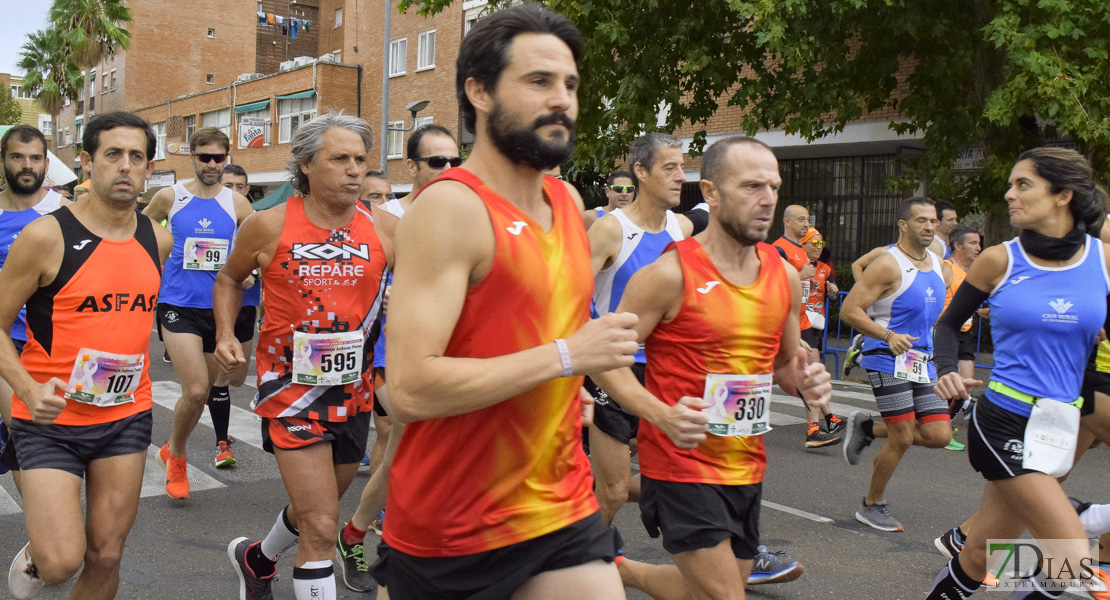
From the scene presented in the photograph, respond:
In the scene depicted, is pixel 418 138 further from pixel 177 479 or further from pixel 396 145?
pixel 396 145

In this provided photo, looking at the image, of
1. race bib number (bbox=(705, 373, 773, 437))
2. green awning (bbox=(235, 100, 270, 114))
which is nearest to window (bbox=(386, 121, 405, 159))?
green awning (bbox=(235, 100, 270, 114))

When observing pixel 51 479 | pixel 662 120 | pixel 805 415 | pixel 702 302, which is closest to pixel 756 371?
pixel 702 302

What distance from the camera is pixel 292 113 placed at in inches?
1544

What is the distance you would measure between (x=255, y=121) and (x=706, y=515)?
135ft

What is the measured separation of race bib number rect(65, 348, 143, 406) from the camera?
3.66 meters

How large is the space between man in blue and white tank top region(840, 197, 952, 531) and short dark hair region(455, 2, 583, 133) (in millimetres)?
4287

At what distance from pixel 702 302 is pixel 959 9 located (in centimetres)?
1216

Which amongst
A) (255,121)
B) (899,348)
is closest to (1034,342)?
(899,348)

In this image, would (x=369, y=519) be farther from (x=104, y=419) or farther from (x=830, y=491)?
(x=830, y=491)

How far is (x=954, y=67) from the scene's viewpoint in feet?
44.8

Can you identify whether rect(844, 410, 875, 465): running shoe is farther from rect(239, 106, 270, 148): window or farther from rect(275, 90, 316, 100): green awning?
rect(239, 106, 270, 148): window

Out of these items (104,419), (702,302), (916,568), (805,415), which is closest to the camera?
(702,302)

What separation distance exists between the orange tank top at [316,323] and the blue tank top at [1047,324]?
254cm

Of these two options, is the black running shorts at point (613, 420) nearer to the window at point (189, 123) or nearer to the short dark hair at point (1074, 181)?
the short dark hair at point (1074, 181)
